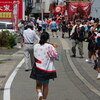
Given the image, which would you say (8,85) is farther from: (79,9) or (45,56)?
(79,9)

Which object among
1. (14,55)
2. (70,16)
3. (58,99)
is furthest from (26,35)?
(70,16)

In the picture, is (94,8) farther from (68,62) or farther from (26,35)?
(26,35)

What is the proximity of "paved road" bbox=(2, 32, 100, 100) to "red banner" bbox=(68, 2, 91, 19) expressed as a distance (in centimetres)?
2262

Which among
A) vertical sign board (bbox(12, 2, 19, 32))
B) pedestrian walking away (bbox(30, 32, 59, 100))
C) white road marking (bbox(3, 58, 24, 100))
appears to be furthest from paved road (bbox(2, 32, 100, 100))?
vertical sign board (bbox(12, 2, 19, 32))

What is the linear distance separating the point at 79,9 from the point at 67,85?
1057 inches

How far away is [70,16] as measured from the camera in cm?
4038

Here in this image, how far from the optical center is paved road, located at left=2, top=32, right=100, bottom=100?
9.16 m

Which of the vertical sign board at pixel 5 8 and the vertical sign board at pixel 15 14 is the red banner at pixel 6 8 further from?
the vertical sign board at pixel 15 14

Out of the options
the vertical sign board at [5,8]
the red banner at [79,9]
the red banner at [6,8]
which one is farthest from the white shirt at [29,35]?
the red banner at [79,9]

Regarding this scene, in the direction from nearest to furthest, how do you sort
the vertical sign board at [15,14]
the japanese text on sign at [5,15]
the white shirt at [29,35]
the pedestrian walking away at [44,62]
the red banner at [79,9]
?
the pedestrian walking away at [44,62] < the white shirt at [29,35] < the vertical sign board at [15,14] < the japanese text on sign at [5,15] < the red banner at [79,9]

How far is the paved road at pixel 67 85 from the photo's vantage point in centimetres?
916

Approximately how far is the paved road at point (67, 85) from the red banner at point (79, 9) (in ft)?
74.2

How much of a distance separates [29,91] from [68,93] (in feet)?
3.48

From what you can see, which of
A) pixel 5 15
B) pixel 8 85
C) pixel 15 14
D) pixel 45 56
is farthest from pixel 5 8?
pixel 45 56
